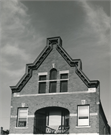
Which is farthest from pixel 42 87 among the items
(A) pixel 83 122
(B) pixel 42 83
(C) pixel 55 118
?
(A) pixel 83 122

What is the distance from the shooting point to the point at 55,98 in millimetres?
28172

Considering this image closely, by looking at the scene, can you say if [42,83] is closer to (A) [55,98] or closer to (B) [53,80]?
(B) [53,80]

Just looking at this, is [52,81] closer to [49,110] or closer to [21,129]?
[49,110]

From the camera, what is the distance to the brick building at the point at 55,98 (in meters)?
26.9

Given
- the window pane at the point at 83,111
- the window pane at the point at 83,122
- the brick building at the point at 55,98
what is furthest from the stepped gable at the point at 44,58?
the window pane at the point at 83,122

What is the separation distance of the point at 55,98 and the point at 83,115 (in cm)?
334

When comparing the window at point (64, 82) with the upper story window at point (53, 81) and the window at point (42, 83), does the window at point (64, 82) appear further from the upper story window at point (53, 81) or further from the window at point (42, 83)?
the window at point (42, 83)

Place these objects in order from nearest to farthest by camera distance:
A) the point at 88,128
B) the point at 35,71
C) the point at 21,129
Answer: the point at 88,128
the point at 21,129
the point at 35,71

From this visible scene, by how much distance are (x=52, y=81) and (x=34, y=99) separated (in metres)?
2.65

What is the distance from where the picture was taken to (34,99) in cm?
2886

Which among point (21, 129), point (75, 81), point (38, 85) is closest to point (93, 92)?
point (75, 81)

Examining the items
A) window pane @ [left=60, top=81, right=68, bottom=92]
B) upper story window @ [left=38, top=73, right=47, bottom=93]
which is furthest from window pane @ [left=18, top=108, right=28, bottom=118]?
window pane @ [left=60, top=81, right=68, bottom=92]

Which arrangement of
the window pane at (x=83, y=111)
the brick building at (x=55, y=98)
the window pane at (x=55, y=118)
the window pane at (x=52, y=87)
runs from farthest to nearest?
the window pane at (x=52, y=87) < the window pane at (x=55, y=118) < the window pane at (x=83, y=111) < the brick building at (x=55, y=98)

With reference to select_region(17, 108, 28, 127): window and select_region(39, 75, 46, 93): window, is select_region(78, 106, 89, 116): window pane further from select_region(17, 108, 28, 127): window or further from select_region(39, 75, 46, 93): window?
select_region(17, 108, 28, 127): window
